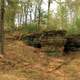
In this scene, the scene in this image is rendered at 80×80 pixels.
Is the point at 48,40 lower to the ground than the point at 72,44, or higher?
higher

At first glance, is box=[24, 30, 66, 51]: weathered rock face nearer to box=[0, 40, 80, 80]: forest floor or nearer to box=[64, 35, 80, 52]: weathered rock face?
box=[64, 35, 80, 52]: weathered rock face

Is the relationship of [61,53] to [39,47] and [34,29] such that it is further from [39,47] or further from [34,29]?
[34,29]

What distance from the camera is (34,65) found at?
12.1 m

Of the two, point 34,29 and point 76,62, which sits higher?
point 34,29

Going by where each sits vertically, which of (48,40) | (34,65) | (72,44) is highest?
(48,40)

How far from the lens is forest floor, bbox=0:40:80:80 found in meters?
10.5

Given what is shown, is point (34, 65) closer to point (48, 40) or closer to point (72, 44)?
point (48, 40)

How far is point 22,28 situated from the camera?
1964cm

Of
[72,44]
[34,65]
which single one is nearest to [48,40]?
[72,44]

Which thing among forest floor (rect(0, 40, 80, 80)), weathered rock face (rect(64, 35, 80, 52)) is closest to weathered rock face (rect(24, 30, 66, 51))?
weathered rock face (rect(64, 35, 80, 52))

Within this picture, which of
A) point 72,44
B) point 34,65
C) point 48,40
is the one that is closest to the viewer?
point 34,65

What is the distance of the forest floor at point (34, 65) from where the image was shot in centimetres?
1050

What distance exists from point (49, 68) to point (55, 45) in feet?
11.6

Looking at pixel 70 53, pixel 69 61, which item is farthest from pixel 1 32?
pixel 70 53
